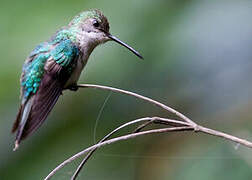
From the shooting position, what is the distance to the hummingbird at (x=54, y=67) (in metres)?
2.07

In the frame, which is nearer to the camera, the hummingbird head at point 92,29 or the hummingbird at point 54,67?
the hummingbird at point 54,67

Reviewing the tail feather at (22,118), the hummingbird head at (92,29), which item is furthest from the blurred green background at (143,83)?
the tail feather at (22,118)

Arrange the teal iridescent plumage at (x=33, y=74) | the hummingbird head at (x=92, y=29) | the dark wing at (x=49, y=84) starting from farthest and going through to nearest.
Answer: the hummingbird head at (x=92, y=29), the teal iridescent plumage at (x=33, y=74), the dark wing at (x=49, y=84)

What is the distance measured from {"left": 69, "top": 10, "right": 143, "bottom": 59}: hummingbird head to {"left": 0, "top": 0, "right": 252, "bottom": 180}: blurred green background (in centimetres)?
20

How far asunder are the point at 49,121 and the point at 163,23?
33.1 inches

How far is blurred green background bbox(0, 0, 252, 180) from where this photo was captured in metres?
2.67

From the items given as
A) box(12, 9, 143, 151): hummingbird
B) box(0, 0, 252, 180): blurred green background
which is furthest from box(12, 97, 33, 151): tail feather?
box(0, 0, 252, 180): blurred green background

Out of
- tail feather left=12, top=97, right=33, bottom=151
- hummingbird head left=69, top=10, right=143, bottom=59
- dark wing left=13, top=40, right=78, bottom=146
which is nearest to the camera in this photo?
tail feather left=12, top=97, right=33, bottom=151

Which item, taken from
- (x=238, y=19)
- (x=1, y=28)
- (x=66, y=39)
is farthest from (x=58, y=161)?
(x=238, y=19)

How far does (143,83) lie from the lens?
3.14 metres

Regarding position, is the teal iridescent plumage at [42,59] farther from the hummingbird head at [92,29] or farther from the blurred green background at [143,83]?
the blurred green background at [143,83]

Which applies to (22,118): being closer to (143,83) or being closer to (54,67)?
(54,67)

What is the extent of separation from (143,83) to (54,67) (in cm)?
93

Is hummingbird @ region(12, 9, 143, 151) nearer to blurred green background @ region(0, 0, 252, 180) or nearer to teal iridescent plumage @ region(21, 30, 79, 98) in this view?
teal iridescent plumage @ region(21, 30, 79, 98)
